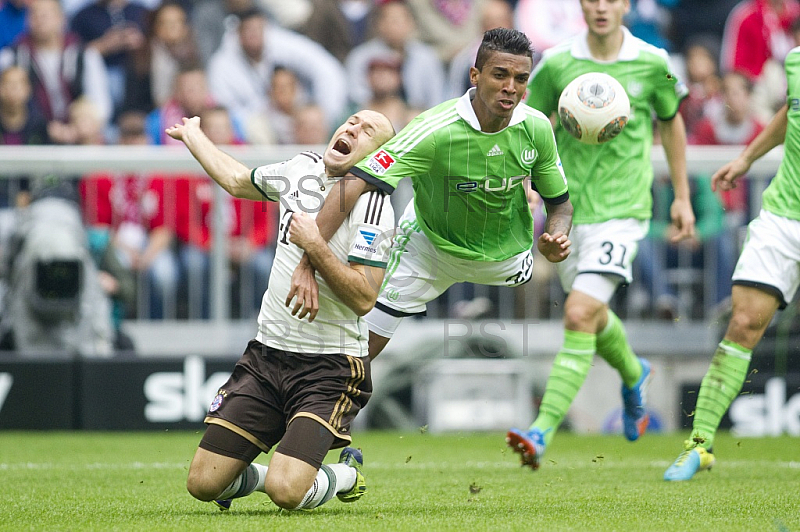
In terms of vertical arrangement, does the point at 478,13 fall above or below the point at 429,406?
above

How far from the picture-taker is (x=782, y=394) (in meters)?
9.75

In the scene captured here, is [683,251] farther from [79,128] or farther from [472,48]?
[79,128]

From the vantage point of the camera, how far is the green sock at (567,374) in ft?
21.1

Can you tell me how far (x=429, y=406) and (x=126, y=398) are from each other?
2.55 m

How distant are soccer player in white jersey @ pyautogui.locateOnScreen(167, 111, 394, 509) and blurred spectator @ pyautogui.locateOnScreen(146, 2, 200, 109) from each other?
23.9 ft

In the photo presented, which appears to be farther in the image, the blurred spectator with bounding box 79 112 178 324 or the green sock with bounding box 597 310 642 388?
the blurred spectator with bounding box 79 112 178 324

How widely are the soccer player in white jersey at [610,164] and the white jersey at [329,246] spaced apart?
1937 mm

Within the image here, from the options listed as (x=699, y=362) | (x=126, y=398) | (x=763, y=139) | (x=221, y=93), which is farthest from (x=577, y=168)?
(x=221, y=93)

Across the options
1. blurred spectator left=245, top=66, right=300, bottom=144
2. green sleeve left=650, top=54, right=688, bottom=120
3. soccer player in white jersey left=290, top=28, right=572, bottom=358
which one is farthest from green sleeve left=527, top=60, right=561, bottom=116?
blurred spectator left=245, top=66, right=300, bottom=144

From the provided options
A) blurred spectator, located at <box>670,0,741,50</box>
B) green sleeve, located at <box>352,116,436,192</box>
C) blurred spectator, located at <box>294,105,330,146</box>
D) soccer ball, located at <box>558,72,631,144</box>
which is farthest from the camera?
blurred spectator, located at <box>670,0,741,50</box>

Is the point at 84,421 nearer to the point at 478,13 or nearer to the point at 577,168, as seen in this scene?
the point at 577,168

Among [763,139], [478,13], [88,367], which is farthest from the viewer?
[478,13]

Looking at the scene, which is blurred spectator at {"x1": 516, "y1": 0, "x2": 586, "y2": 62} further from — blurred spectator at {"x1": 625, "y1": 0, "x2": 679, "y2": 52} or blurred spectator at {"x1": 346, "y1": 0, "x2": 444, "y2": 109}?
blurred spectator at {"x1": 346, "y1": 0, "x2": 444, "y2": 109}

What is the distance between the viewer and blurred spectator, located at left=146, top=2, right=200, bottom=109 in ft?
40.6
